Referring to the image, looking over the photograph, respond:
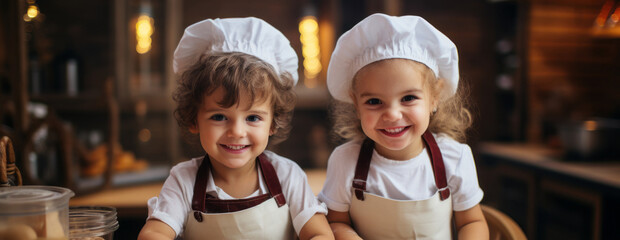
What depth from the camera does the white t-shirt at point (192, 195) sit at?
0.95 meters

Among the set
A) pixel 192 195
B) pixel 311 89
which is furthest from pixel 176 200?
pixel 311 89

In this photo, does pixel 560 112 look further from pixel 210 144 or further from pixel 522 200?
pixel 210 144

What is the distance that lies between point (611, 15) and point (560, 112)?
3.40 ft

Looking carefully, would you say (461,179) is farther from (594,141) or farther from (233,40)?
(594,141)

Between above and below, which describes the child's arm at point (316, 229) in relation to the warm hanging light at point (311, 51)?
below

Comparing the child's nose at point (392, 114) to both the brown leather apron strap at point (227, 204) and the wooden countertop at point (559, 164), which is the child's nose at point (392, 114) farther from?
the wooden countertop at point (559, 164)

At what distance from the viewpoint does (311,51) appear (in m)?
3.00

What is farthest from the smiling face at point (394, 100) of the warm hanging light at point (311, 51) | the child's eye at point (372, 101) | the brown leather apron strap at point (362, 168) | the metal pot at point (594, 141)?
the warm hanging light at point (311, 51)

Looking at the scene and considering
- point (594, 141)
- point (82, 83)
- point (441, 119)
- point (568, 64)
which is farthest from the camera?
point (568, 64)

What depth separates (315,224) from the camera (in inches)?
38.2

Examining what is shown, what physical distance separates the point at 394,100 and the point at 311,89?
79.9 inches

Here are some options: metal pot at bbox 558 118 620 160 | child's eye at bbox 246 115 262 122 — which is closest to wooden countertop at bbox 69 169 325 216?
child's eye at bbox 246 115 262 122

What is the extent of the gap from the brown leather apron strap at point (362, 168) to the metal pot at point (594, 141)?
1746 mm

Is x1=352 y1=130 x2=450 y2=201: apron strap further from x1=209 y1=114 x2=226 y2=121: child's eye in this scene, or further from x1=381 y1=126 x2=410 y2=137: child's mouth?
x1=209 y1=114 x2=226 y2=121: child's eye
